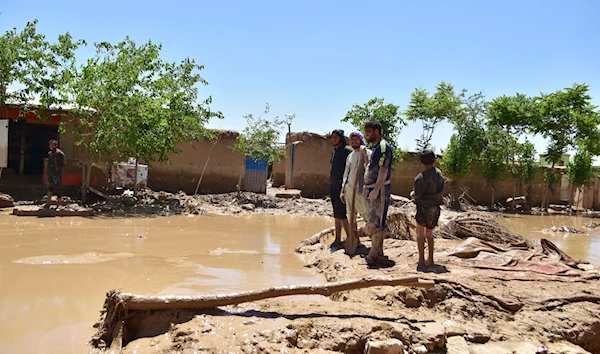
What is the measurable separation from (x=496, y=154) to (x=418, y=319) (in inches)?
655

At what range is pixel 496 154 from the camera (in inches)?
720

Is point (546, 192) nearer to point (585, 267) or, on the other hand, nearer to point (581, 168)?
point (581, 168)

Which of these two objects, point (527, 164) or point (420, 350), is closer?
point (420, 350)

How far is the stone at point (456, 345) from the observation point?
2.98 meters

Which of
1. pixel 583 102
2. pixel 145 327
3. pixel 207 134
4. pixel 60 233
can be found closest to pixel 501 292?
pixel 145 327

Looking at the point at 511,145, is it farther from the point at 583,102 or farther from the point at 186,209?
the point at 186,209

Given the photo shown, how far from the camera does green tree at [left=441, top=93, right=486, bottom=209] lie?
59.3 feet

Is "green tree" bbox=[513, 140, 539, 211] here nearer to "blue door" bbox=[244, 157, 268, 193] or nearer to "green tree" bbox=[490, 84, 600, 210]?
"green tree" bbox=[490, 84, 600, 210]

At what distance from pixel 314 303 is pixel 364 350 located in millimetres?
742

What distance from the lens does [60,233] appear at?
7543 millimetres

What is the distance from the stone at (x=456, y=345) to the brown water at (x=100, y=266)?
1.89 metres

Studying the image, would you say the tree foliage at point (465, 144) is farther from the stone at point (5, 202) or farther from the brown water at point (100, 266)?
the stone at point (5, 202)

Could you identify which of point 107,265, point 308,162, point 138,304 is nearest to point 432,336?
point 138,304

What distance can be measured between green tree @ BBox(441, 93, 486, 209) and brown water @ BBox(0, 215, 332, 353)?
35.2 ft
